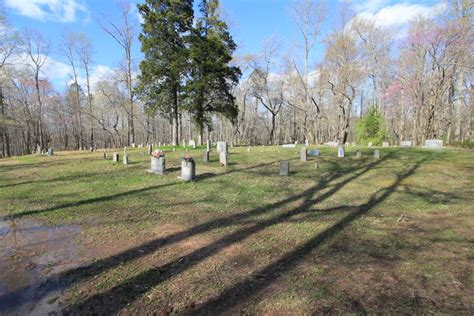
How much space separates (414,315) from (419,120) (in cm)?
3188

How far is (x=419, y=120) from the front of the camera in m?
28.9

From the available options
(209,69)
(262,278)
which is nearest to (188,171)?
(262,278)

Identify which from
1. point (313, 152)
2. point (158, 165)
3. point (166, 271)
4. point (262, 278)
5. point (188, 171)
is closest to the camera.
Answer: point (262, 278)

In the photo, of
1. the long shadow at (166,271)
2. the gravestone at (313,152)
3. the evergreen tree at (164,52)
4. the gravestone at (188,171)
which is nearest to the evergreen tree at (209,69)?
the evergreen tree at (164,52)

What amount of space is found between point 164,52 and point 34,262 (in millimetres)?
21333

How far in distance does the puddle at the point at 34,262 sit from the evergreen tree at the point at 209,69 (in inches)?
720

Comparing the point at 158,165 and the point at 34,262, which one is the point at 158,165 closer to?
the point at 158,165

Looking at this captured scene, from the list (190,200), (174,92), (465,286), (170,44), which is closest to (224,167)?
(190,200)

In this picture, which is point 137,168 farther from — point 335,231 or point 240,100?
point 240,100

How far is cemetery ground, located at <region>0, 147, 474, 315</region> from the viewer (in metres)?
3.06

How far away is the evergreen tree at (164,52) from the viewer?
22141mm

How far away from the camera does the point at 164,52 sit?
22.6 meters

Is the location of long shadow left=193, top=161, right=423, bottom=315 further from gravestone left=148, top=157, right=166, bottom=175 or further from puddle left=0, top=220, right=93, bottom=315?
gravestone left=148, top=157, right=166, bottom=175

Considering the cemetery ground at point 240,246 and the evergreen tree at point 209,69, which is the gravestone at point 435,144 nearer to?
the cemetery ground at point 240,246
